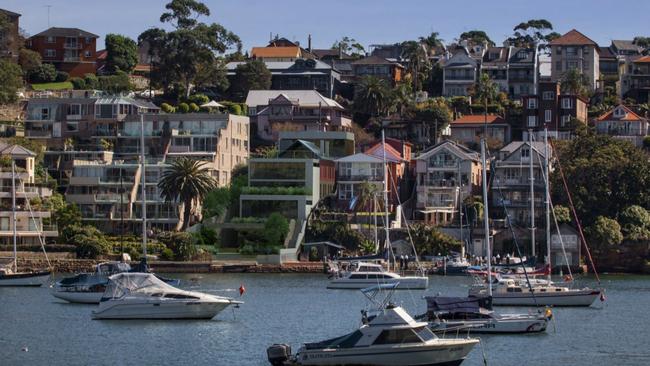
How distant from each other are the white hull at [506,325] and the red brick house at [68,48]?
4835 inches

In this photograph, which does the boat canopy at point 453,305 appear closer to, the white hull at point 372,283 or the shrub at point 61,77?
the white hull at point 372,283

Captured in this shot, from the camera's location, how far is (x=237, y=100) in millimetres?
176250

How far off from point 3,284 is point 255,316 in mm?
27777

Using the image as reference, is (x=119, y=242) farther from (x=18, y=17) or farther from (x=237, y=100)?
(x=18, y=17)

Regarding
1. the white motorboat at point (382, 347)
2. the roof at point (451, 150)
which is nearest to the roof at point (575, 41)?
the roof at point (451, 150)

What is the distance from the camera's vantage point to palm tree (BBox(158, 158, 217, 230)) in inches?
5197

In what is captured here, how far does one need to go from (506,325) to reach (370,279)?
111 feet

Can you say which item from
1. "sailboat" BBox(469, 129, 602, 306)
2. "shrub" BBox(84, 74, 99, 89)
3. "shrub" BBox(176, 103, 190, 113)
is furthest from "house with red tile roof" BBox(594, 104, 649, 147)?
"sailboat" BBox(469, 129, 602, 306)

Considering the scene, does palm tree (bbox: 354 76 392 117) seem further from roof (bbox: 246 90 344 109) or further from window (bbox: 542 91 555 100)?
window (bbox: 542 91 555 100)

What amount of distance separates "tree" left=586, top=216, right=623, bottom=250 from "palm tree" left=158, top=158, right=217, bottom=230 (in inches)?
1268

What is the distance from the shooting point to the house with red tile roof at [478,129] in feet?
538

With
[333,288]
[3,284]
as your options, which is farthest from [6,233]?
[333,288]

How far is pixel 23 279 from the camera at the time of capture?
10606 cm

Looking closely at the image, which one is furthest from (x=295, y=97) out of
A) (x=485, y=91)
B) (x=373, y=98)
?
(x=485, y=91)
